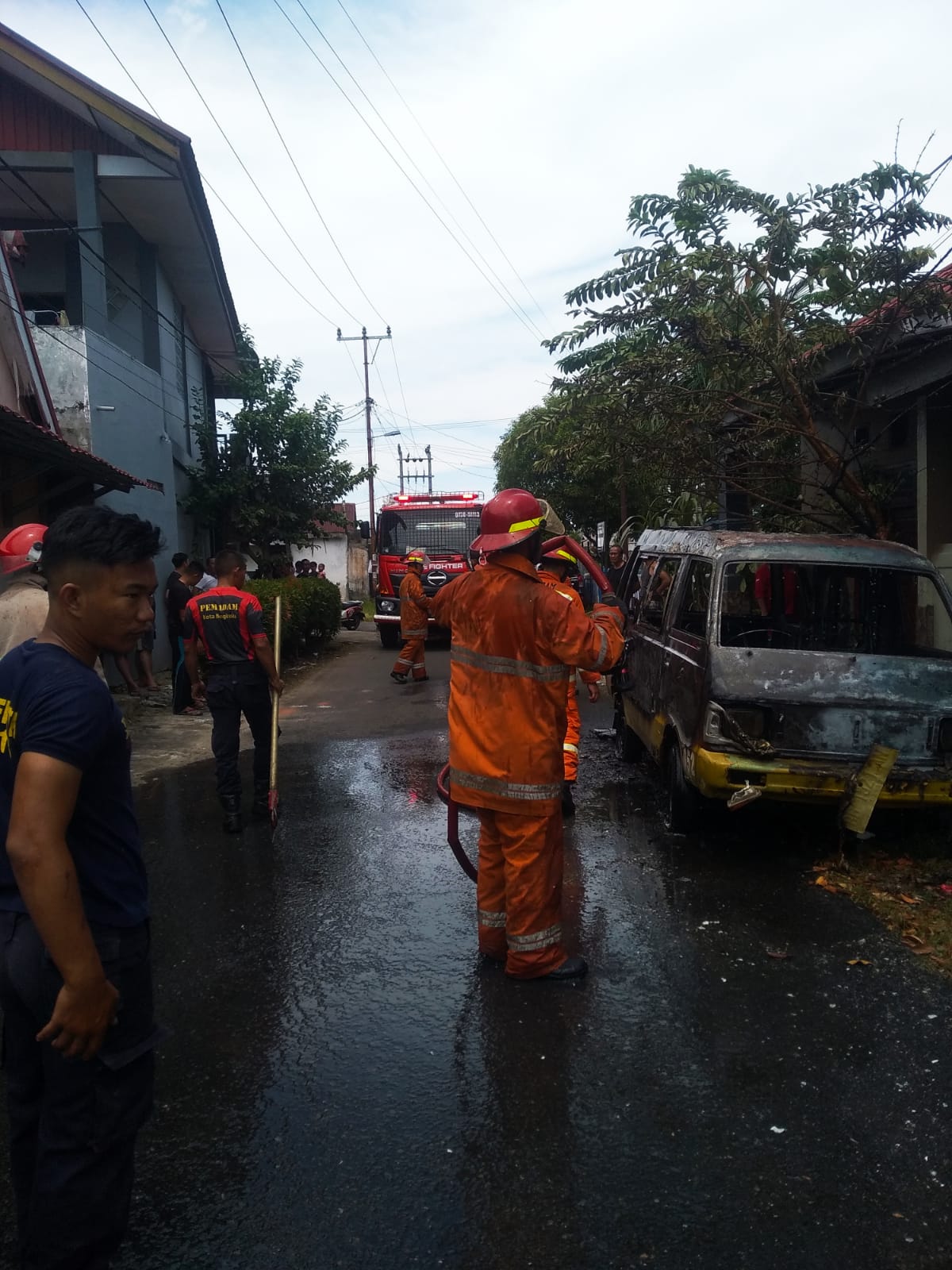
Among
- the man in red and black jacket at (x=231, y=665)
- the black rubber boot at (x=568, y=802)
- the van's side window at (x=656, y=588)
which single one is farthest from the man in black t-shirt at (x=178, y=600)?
the black rubber boot at (x=568, y=802)

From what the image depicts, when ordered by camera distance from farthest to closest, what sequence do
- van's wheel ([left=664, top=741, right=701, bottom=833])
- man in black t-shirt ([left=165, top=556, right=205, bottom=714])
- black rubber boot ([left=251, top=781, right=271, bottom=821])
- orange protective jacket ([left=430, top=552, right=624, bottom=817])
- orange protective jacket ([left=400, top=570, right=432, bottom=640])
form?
orange protective jacket ([left=400, top=570, right=432, bottom=640]), man in black t-shirt ([left=165, top=556, right=205, bottom=714]), black rubber boot ([left=251, top=781, right=271, bottom=821]), van's wheel ([left=664, top=741, right=701, bottom=833]), orange protective jacket ([left=430, top=552, right=624, bottom=817])

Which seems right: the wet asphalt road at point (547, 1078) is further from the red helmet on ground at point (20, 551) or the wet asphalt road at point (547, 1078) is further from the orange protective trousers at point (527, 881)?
the red helmet on ground at point (20, 551)

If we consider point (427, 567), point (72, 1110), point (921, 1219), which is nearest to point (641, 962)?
point (921, 1219)

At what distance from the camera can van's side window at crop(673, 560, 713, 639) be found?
679 cm

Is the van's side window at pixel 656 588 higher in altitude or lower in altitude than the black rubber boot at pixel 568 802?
higher

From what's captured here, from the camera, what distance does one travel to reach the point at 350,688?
46.5ft

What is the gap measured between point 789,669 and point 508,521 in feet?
7.20

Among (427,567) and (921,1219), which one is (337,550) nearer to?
(427,567)

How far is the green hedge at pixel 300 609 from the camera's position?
1502cm

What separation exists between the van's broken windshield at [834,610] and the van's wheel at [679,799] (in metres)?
0.77

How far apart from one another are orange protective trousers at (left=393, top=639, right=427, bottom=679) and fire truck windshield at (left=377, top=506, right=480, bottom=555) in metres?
6.42

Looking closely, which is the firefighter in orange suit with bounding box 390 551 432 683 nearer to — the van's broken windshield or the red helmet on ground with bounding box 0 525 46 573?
the van's broken windshield

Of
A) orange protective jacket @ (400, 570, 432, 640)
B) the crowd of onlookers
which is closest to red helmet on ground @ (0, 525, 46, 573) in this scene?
orange protective jacket @ (400, 570, 432, 640)

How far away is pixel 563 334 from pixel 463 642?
613cm
